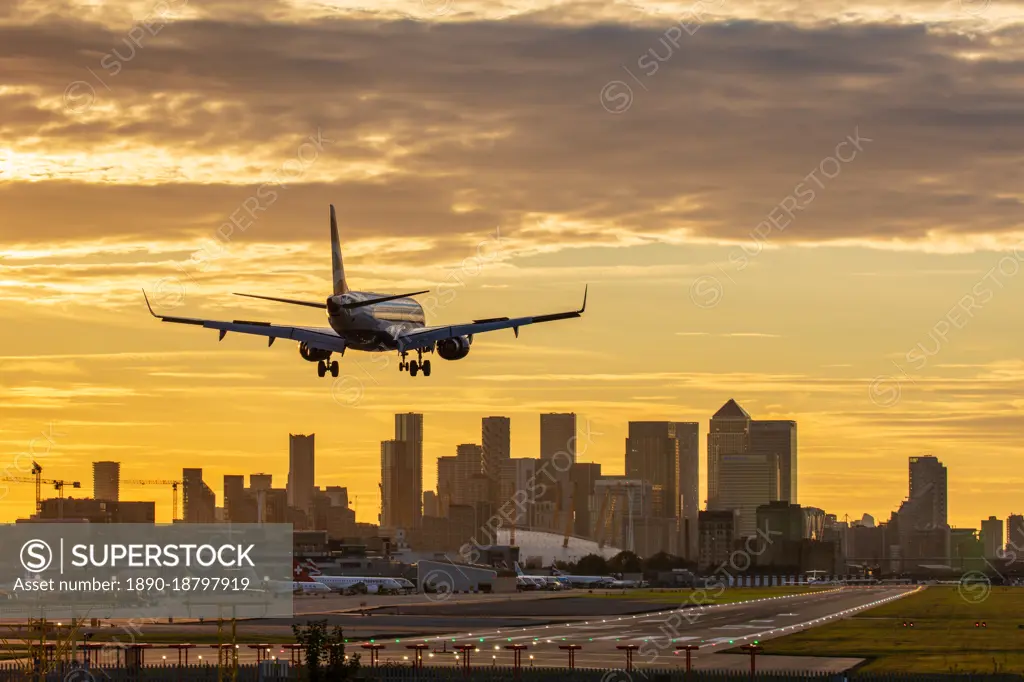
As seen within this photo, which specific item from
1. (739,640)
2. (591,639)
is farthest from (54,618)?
(739,640)

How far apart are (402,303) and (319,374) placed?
8967 millimetres

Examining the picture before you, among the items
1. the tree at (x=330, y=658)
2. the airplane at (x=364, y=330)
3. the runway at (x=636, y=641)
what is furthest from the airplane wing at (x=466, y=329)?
the tree at (x=330, y=658)

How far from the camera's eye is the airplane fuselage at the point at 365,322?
10931 cm

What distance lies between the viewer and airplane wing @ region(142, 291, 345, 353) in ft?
354

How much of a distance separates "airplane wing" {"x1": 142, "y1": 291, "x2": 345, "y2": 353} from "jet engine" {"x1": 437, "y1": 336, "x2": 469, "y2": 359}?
28.3 ft

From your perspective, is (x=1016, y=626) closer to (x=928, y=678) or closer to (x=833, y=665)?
(x=833, y=665)

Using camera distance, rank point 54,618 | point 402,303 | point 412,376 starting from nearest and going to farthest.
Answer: point 412,376 < point 402,303 < point 54,618

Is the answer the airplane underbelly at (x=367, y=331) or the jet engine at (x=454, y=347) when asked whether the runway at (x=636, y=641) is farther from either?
the airplane underbelly at (x=367, y=331)

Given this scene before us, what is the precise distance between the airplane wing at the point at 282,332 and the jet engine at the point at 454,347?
862 cm

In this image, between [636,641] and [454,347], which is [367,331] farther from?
[636,641]

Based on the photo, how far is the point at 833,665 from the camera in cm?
11288

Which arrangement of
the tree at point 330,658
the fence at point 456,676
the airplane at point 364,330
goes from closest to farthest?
1. the tree at point 330,658
2. the fence at point 456,676
3. the airplane at point 364,330

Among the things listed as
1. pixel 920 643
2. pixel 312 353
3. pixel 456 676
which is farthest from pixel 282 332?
pixel 920 643

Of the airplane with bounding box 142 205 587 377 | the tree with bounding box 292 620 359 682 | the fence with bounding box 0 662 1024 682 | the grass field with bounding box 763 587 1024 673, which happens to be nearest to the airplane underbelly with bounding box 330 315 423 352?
the airplane with bounding box 142 205 587 377
